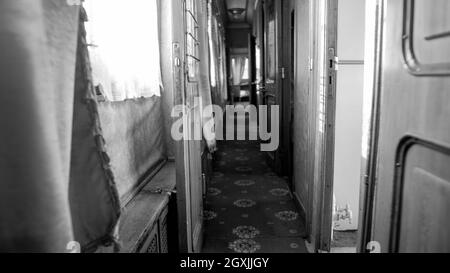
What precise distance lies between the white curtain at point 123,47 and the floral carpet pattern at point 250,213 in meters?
1.21

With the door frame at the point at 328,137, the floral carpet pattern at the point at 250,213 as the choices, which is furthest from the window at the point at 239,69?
the door frame at the point at 328,137

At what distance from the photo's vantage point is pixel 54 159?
59 centimetres

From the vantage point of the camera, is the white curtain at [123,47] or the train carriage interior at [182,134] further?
the white curtain at [123,47]

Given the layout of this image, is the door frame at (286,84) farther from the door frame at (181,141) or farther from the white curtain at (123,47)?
the door frame at (181,141)

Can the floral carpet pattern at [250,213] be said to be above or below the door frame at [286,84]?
below

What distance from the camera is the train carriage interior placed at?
578 mm

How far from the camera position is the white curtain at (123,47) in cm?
120

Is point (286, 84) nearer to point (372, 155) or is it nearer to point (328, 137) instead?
point (328, 137)

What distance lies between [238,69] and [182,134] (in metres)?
11.8

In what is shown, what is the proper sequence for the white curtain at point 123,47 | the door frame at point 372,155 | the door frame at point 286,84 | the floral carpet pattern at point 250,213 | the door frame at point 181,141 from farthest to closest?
the door frame at point 286,84 < the floral carpet pattern at point 250,213 < the door frame at point 181,141 < the white curtain at point 123,47 < the door frame at point 372,155

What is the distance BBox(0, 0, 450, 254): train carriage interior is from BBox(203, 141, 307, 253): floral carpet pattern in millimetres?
20

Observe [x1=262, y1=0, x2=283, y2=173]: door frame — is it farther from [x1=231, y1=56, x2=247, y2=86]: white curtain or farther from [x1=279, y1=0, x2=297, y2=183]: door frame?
[x1=231, y1=56, x2=247, y2=86]: white curtain

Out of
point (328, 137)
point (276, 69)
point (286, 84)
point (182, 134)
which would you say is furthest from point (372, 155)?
point (276, 69)

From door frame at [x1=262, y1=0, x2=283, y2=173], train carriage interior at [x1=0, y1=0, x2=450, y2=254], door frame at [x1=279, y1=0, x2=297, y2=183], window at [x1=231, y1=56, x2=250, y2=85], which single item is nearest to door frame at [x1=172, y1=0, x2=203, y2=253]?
train carriage interior at [x1=0, y1=0, x2=450, y2=254]
